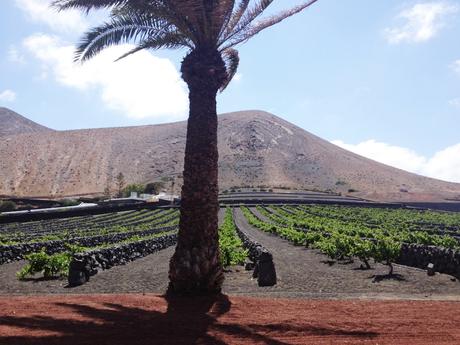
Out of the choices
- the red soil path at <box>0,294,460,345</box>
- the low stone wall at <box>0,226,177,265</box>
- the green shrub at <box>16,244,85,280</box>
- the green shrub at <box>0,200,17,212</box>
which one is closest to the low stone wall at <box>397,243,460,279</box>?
the red soil path at <box>0,294,460,345</box>

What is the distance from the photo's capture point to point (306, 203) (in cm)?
8388

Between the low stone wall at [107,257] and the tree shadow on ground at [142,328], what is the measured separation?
591cm

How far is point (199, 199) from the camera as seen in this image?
11062 mm

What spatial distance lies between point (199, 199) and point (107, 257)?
31.4 ft

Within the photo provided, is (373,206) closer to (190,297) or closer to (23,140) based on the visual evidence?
(190,297)

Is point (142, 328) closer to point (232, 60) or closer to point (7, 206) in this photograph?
point (232, 60)

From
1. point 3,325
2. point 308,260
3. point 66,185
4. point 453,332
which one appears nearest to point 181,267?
point 3,325

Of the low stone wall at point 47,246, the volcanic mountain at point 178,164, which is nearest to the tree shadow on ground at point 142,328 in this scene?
the low stone wall at point 47,246

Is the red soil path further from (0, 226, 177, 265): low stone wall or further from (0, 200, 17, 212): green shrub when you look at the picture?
(0, 200, 17, 212): green shrub

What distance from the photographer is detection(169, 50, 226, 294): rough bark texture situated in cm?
1099

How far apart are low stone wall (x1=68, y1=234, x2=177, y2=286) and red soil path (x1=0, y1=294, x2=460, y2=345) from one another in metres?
4.65

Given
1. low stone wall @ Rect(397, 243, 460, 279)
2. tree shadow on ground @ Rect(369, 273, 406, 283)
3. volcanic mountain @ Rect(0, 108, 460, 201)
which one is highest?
volcanic mountain @ Rect(0, 108, 460, 201)

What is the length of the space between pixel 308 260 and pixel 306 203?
62.3 m

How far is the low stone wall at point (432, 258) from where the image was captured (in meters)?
16.2
